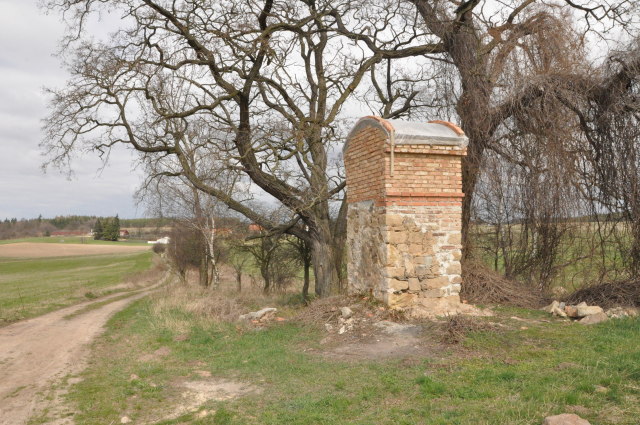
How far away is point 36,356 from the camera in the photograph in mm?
9008

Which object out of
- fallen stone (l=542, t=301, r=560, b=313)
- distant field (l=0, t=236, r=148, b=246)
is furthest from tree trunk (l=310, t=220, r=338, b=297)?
distant field (l=0, t=236, r=148, b=246)

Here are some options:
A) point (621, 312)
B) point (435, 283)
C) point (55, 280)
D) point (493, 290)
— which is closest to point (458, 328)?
point (435, 283)

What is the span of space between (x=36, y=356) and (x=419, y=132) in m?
8.35

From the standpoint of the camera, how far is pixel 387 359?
6371mm

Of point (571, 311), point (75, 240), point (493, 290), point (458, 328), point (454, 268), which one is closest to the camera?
point (458, 328)

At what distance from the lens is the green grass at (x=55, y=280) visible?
18.1 m

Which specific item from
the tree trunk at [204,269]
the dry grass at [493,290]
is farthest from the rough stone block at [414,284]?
the tree trunk at [204,269]

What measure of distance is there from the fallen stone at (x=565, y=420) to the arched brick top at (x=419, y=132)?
18.4ft

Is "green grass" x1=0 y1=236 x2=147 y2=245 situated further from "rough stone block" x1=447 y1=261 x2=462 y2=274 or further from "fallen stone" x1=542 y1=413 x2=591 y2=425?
"fallen stone" x1=542 y1=413 x2=591 y2=425

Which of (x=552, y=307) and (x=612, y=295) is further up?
(x=612, y=295)

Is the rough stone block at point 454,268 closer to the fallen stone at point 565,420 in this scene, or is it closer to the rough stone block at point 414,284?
the rough stone block at point 414,284

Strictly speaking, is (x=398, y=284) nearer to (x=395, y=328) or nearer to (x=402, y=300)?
(x=402, y=300)

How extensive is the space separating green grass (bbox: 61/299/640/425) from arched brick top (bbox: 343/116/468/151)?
10.9 ft

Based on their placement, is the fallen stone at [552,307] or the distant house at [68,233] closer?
the fallen stone at [552,307]
